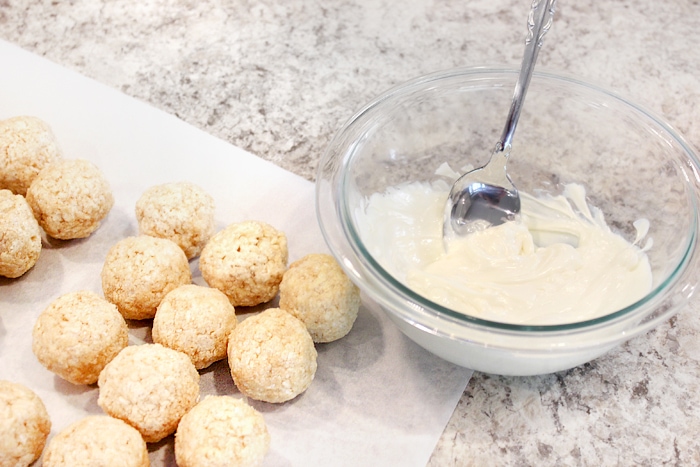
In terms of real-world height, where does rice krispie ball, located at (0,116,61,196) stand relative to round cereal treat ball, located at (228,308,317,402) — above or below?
above

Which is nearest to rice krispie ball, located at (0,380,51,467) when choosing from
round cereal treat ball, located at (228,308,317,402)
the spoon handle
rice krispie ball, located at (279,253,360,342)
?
round cereal treat ball, located at (228,308,317,402)

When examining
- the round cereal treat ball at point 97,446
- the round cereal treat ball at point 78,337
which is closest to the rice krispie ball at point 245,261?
the round cereal treat ball at point 78,337

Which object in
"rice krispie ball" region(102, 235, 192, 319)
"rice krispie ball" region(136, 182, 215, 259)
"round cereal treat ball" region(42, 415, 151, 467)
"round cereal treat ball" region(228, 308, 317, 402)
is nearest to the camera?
"round cereal treat ball" region(42, 415, 151, 467)

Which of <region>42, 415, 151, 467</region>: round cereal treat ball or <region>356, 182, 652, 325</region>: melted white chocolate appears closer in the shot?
<region>42, 415, 151, 467</region>: round cereal treat ball

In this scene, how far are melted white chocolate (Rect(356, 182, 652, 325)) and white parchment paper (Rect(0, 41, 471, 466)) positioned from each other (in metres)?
0.17

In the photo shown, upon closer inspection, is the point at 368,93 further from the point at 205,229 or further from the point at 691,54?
the point at 691,54

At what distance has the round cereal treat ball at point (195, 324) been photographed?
1347 mm

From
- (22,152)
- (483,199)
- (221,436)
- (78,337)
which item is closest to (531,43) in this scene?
(483,199)

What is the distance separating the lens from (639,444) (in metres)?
1.32

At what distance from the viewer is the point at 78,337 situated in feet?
4.28

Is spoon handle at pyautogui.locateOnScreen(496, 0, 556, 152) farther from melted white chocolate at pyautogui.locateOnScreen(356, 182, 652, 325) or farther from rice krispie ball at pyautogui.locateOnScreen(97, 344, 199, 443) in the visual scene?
rice krispie ball at pyautogui.locateOnScreen(97, 344, 199, 443)

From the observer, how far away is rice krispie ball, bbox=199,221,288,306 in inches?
56.7

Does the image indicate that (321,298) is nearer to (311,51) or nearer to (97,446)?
(97,446)

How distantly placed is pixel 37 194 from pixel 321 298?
677 mm
